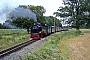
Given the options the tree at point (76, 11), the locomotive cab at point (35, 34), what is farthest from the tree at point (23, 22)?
A: the locomotive cab at point (35, 34)

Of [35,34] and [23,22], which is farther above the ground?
[23,22]

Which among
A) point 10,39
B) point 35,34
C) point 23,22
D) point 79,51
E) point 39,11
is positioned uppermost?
point 39,11

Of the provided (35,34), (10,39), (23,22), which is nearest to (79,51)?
(35,34)

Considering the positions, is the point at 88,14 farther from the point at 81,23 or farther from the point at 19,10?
the point at 19,10

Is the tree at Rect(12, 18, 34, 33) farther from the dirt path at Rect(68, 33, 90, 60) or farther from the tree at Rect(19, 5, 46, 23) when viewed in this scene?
the dirt path at Rect(68, 33, 90, 60)

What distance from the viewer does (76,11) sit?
69375 millimetres

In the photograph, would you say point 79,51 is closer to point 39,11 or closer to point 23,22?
point 23,22

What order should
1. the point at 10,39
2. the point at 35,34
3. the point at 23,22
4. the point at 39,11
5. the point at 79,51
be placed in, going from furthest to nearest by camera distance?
the point at 39,11 → the point at 23,22 → the point at 35,34 → the point at 10,39 → the point at 79,51

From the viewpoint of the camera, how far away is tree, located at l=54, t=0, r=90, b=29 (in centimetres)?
6606

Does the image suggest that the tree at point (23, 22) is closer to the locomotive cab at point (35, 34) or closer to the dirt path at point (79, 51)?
the locomotive cab at point (35, 34)

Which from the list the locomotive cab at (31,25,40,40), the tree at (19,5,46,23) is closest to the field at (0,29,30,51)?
the locomotive cab at (31,25,40,40)

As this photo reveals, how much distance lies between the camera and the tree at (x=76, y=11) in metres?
66.1

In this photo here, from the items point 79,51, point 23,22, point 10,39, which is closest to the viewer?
point 79,51

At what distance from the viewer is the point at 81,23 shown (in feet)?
222
